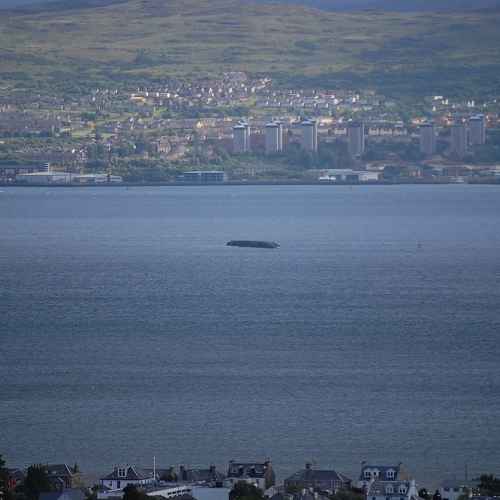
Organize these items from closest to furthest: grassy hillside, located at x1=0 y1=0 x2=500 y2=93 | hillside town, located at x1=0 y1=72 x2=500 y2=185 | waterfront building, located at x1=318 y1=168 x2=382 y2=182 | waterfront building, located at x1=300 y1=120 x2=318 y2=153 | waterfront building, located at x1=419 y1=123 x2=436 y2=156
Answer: waterfront building, located at x1=318 y1=168 x2=382 y2=182
hillside town, located at x1=0 y1=72 x2=500 y2=185
waterfront building, located at x1=419 y1=123 x2=436 y2=156
waterfront building, located at x1=300 y1=120 x2=318 y2=153
grassy hillside, located at x1=0 y1=0 x2=500 y2=93

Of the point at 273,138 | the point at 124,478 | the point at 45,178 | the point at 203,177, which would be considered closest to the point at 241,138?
the point at 273,138

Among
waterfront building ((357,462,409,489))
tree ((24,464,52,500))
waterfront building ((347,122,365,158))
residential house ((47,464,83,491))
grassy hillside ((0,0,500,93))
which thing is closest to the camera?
tree ((24,464,52,500))

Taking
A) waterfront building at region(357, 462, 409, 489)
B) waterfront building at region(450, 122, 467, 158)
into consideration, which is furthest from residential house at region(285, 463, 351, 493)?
waterfront building at region(450, 122, 467, 158)

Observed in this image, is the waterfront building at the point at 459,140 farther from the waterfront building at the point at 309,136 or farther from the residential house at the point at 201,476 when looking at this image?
the residential house at the point at 201,476

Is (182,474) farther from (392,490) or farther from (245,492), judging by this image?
(392,490)

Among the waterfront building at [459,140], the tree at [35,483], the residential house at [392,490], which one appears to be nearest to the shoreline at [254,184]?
the waterfront building at [459,140]

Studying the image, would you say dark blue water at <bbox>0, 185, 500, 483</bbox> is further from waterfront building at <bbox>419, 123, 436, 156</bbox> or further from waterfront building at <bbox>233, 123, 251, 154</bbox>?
waterfront building at <bbox>419, 123, 436, 156</bbox>

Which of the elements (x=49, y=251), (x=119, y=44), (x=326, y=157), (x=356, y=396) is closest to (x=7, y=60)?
(x=119, y=44)
